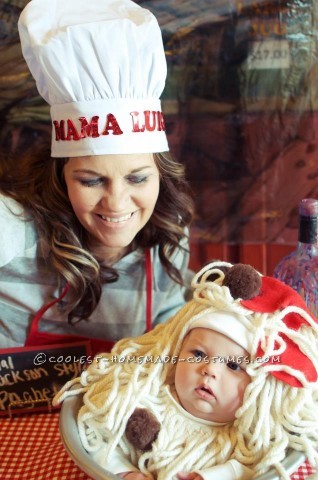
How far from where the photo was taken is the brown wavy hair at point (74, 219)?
3.18 feet

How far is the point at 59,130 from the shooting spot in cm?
87

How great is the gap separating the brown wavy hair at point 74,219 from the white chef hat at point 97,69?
9 centimetres

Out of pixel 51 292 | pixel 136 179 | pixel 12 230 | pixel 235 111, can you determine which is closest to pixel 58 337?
pixel 51 292

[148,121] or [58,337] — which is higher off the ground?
[148,121]

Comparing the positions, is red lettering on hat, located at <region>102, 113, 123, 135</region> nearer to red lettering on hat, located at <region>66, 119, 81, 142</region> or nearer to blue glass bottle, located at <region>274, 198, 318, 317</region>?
red lettering on hat, located at <region>66, 119, 81, 142</region>

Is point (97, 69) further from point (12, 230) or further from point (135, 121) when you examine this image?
point (12, 230)

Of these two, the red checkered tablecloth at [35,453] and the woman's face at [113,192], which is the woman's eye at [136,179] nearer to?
the woman's face at [113,192]

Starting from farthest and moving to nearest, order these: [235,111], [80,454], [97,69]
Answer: [235,111]
[97,69]
[80,454]

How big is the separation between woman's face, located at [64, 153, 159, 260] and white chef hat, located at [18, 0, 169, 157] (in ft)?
0.08

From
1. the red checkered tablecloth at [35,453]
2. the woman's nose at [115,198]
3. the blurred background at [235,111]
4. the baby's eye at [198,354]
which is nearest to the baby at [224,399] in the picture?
the baby's eye at [198,354]

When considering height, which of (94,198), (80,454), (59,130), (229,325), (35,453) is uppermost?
(59,130)

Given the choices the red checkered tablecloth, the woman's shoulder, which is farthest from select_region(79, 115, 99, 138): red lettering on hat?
the red checkered tablecloth

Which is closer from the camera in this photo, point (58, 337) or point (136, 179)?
point (136, 179)

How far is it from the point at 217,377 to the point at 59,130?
451 millimetres
